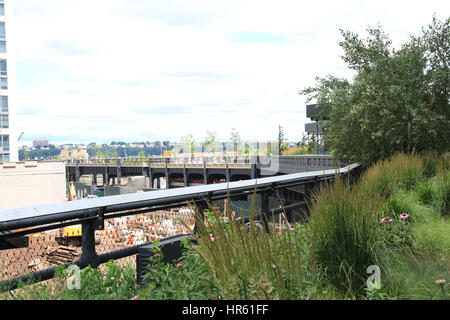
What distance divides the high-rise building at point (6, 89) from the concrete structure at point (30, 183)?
2019 cm

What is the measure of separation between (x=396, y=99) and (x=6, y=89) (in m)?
72.0

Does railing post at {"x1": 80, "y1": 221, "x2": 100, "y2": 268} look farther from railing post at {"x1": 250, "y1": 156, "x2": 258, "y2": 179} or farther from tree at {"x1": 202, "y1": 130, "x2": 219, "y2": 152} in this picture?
tree at {"x1": 202, "y1": 130, "x2": 219, "y2": 152}

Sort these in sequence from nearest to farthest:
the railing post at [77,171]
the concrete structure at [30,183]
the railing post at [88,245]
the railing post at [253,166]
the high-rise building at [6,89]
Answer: the railing post at [88,245] < the concrete structure at [30,183] < the railing post at [253,166] < the high-rise building at [6,89] < the railing post at [77,171]

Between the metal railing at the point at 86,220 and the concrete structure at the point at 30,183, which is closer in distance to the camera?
the metal railing at the point at 86,220

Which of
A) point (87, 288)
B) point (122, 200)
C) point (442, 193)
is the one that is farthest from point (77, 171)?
point (87, 288)

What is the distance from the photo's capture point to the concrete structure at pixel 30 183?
170ft

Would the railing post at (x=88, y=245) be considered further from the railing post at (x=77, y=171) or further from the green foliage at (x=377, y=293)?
the railing post at (x=77, y=171)

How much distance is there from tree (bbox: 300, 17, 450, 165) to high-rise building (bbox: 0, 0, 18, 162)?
68.3 meters

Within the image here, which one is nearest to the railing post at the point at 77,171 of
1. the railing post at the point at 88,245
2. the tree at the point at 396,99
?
the tree at the point at 396,99

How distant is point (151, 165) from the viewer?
316 feet

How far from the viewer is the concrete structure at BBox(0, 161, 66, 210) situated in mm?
51844

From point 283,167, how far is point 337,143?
19.2m

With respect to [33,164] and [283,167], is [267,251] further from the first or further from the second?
[33,164]
